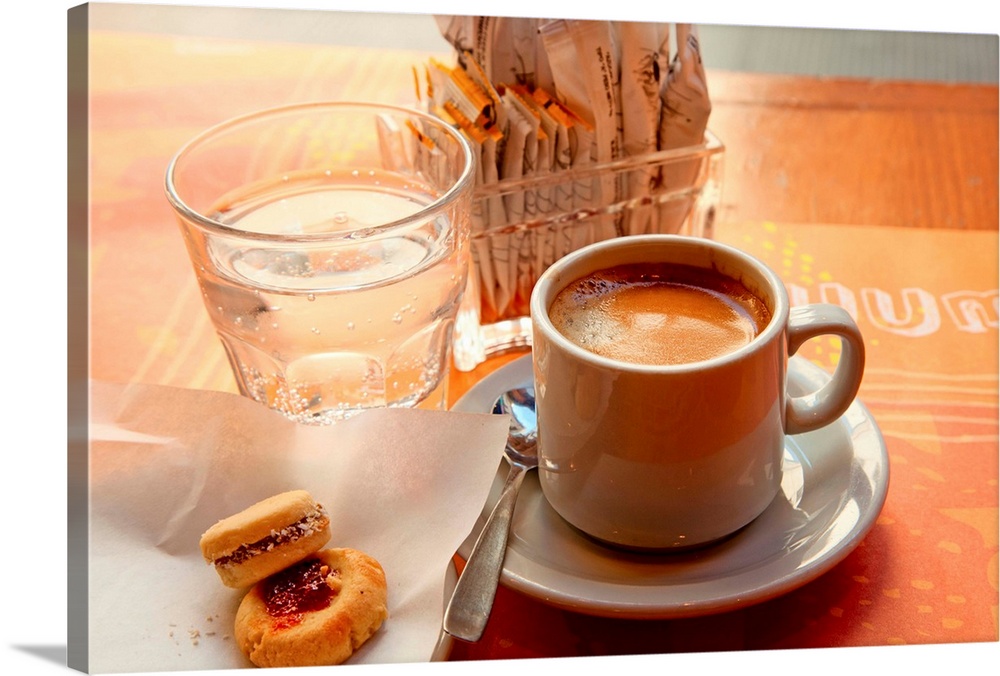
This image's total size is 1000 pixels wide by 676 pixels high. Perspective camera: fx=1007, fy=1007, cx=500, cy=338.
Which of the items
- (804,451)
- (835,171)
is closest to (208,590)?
(804,451)

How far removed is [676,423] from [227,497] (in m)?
0.35

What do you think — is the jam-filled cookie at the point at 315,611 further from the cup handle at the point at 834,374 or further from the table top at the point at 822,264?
the cup handle at the point at 834,374

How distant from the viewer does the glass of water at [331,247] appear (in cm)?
80

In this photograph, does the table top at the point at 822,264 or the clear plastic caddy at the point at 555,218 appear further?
the clear plastic caddy at the point at 555,218

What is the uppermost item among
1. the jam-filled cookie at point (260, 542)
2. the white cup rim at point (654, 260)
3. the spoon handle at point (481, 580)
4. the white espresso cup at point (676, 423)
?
the white cup rim at point (654, 260)

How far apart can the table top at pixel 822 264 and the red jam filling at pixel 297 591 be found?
4.1 inches

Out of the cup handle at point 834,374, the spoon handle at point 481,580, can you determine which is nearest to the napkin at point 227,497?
the spoon handle at point 481,580

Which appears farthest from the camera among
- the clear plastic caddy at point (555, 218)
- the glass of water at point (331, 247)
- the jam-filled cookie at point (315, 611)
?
the clear plastic caddy at point (555, 218)

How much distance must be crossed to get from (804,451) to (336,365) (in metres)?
0.40

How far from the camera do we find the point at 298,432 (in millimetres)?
804

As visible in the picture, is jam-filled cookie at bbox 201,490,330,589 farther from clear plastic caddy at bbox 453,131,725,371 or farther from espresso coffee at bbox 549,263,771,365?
clear plastic caddy at bbox 453,131,725,371

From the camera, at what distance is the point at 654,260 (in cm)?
80

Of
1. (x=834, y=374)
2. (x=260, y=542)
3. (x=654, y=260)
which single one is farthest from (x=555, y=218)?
(x=260, y=542)

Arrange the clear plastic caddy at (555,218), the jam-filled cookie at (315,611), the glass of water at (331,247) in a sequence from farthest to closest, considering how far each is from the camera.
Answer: the clear plastic caddy at (555,218) → the glass of water at (331,247) → the jam-filled cookie at (315,611)
